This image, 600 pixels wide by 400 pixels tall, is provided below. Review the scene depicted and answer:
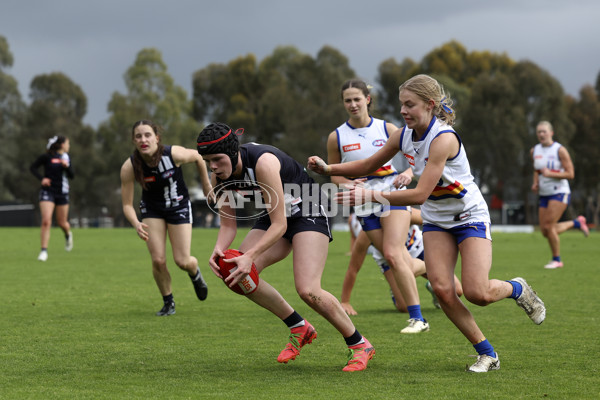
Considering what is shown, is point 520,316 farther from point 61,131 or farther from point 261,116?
point 61,131

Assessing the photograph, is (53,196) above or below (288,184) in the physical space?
below

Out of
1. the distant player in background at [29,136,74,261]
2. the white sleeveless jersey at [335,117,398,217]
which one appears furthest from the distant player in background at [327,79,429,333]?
the distant player in background at [29,136,74,261]

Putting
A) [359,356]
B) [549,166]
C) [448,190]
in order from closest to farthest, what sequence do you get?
[448,190], [359,356], [549,166]

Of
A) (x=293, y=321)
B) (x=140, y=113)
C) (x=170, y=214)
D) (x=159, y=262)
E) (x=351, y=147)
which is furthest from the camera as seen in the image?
(x=140, y=113)

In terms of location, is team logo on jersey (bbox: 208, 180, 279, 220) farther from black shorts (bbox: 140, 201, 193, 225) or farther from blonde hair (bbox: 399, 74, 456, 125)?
black shorts (bbox: 140, 201, 193, 225)

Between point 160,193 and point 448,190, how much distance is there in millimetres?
4031

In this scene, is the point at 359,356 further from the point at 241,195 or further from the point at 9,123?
the point at 9,123

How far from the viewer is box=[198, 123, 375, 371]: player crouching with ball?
5625 mm

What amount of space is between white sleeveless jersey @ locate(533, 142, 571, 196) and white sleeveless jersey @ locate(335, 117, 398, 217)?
739cm

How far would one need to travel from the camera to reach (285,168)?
6012mm

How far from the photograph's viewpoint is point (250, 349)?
22.1 ft

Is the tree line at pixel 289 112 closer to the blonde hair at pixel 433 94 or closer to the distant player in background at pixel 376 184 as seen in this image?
the distant player in background at pixel 376 184

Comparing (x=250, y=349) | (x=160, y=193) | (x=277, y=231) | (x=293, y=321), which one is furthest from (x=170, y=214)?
(x=277, y=231)

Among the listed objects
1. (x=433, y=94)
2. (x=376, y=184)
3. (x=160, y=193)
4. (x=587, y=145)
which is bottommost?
(x=587, y=145)
